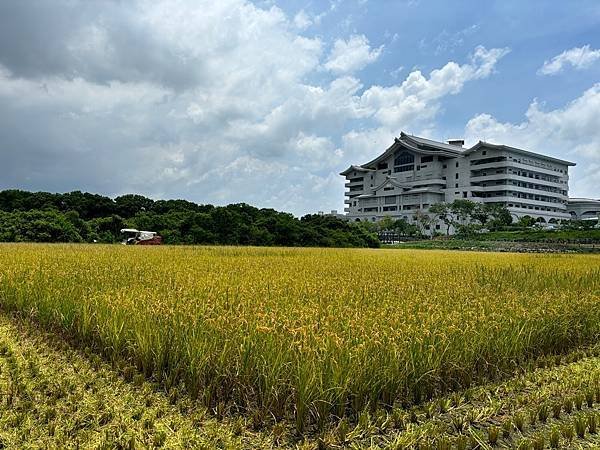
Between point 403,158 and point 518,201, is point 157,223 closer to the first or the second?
point 518,201

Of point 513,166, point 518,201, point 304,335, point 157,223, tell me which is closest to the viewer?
point 304,335

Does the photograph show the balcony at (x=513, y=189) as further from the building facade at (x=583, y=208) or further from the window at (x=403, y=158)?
the window at (x=403, y=158)

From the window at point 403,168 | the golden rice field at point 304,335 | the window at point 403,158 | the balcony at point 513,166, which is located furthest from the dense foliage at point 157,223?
the window at point 403,158

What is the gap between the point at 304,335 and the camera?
3.64m

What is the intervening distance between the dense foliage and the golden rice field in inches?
955

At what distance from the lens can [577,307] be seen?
616cm

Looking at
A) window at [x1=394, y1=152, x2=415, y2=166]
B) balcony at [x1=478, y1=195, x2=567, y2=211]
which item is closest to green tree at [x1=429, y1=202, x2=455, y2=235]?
balcony at [x1=478, y1=195, x2=567, y2=211]

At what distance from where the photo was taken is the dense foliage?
28.8 m

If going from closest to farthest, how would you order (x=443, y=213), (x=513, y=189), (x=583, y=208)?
(x=443, y=213)
(x=513, y=189)
(x=583, y=208)

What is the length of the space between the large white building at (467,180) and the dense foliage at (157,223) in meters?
36.5

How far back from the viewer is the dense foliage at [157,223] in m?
28.8

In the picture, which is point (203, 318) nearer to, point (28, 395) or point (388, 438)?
point (28, 395)

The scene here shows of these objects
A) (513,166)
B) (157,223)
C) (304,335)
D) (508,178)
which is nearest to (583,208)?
A: (513,166)

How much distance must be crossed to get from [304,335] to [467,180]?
7496 cm
